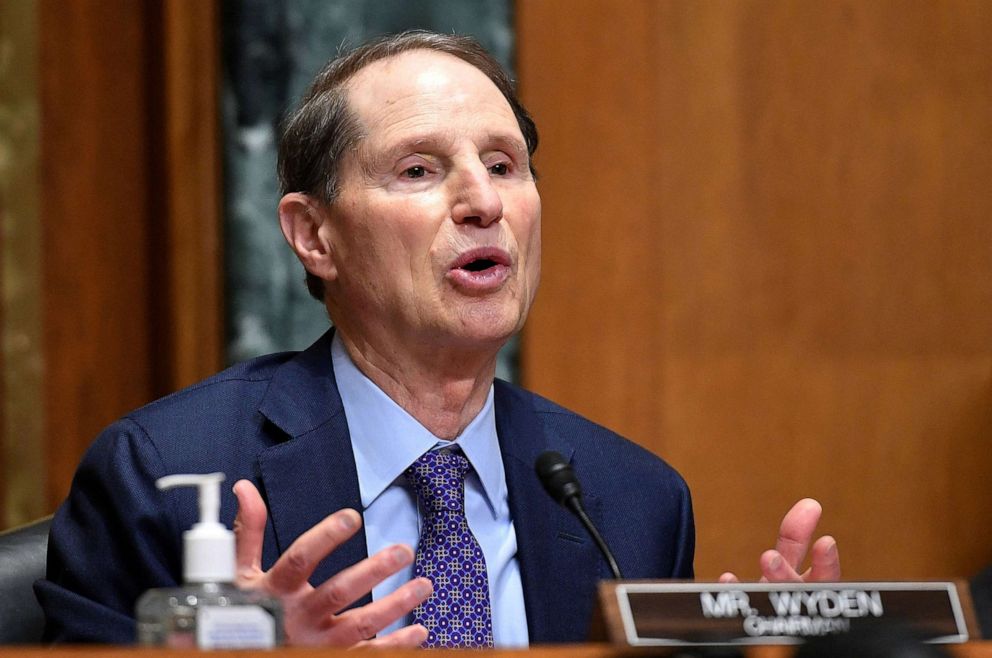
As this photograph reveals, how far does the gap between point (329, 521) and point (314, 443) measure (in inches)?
22.5

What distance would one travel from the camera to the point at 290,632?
1.35m

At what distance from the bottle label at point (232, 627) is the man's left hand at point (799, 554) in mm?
570

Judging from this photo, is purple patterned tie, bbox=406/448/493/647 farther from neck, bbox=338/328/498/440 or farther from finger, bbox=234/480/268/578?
finger, bbox=234/480/268/578

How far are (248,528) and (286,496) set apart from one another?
44cm

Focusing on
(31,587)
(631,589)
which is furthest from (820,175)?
(631,589)

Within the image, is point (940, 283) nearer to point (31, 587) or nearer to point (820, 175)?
point (820, 175)

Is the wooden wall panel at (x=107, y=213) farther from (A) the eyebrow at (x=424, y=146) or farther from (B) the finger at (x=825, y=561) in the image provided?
(B) the finger at (x=825, y=561)

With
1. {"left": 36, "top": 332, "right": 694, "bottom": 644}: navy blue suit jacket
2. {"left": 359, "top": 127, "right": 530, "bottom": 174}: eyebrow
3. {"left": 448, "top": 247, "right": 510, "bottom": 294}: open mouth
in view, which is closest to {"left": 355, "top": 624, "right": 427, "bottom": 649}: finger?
{"left": 36, "top": 332, "right": 694, "bottom": 644}: navy blue suit jacket

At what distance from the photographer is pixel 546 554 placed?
73.4 inches

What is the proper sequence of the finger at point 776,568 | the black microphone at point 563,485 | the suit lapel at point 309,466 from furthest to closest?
the suit lapel at point 309,466 < the finger at point 776,568 < the black microphone at point 563,485

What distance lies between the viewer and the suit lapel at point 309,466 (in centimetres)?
175

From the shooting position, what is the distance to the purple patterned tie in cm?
169

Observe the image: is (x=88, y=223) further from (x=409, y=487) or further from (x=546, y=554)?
(x=546, y=554)

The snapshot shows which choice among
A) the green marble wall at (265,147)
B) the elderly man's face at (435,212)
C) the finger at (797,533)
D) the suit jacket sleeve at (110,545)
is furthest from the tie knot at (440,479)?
the green marble wall at (265,147)
